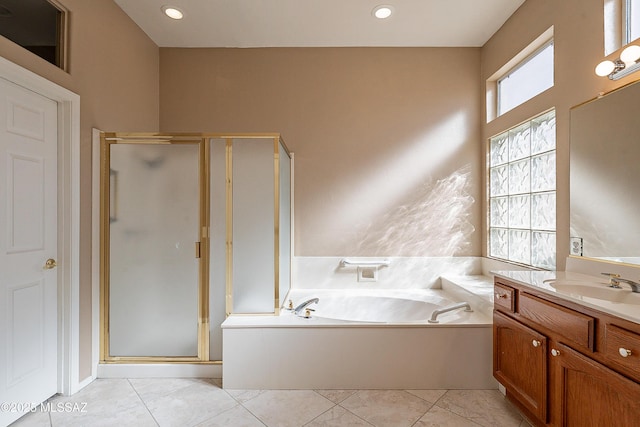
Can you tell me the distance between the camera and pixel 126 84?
2564 mm

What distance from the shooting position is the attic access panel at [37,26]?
5.51 feet

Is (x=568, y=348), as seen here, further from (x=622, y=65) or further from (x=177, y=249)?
(x=177, y=249)

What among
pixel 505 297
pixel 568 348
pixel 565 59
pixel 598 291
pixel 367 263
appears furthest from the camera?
pixel 367 263

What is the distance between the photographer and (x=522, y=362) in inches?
63.6

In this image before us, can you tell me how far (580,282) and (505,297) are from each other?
349 millimetres

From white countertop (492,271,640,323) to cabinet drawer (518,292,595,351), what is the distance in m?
0.06

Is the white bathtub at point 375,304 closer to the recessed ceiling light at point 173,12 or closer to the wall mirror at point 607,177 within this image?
the wall mirror at point 607,177

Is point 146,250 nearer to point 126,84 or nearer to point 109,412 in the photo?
point 109,412

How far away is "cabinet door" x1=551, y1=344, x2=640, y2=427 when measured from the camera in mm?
1059

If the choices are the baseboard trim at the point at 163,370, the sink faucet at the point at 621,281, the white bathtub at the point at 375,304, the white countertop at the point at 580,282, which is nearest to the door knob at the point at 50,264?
the baseboard trim at the point at 163,370

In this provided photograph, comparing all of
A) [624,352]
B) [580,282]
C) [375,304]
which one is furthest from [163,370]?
[580,282]

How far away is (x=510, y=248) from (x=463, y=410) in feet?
4.57

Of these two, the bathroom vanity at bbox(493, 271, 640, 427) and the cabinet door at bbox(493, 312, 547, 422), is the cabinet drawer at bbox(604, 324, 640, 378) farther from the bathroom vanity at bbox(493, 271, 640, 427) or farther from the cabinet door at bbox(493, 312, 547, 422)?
the cabinet door at bbox(493, 312, 547, 422)

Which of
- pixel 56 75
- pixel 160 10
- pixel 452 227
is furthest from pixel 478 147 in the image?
pixel 56 75
